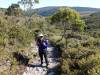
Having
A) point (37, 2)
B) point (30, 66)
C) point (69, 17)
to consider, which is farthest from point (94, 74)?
point (37, 2)

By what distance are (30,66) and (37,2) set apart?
32517 millimetres

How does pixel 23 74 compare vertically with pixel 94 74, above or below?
below

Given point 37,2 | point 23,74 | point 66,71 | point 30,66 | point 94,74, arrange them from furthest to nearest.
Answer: point 37,2, point 30,66, point 23,74, point 66,71, point 94,74

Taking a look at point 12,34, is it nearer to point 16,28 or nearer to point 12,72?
point 16,28

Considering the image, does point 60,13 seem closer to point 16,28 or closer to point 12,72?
point 16,28

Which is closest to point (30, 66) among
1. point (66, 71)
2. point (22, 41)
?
point (66, 71)

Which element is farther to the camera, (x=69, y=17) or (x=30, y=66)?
(x=69, y=17)

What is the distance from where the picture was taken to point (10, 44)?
59.2 feet

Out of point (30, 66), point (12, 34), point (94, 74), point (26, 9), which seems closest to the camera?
point (94, 74)

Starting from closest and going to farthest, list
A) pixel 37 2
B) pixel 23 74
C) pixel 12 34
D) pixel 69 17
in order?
pixel 23 74, pixel 12 34, pixel 69 17, pixel 37 2

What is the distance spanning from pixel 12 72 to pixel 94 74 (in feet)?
13.5

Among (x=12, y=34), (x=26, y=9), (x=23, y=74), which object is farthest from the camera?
(x=26, y=9)

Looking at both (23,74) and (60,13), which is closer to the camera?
(23,74)

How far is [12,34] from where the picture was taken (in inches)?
787
